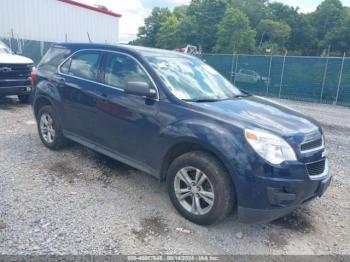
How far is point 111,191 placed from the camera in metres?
4.14

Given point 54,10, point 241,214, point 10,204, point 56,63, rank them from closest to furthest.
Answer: point 241,214 → point 10,204 → point 56,63 → point 54,10

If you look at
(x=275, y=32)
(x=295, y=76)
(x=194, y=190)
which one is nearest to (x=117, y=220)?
(x=194, y=190)

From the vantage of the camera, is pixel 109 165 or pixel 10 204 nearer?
pixel 10 204

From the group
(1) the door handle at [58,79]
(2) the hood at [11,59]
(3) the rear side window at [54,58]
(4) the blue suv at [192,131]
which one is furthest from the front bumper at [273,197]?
Answer: (2) the hood at [11,59]

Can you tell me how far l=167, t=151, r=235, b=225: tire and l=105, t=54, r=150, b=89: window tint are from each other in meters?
1.17

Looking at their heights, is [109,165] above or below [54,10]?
below

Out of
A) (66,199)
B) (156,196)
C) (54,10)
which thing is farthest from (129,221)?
(54,10)

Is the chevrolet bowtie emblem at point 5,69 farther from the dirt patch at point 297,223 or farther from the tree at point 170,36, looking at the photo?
the tree at point 170,36

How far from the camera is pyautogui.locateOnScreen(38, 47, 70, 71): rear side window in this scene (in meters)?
5.20

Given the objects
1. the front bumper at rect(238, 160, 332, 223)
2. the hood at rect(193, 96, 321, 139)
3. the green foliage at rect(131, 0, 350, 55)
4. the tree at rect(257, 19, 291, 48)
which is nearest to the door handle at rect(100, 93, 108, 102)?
the hood at rect(193, 96, 321, 139)

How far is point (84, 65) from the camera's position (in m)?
4.77

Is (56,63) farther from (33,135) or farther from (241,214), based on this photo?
(241,214)

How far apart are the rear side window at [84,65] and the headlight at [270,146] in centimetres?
251

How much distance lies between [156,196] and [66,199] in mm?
1111
